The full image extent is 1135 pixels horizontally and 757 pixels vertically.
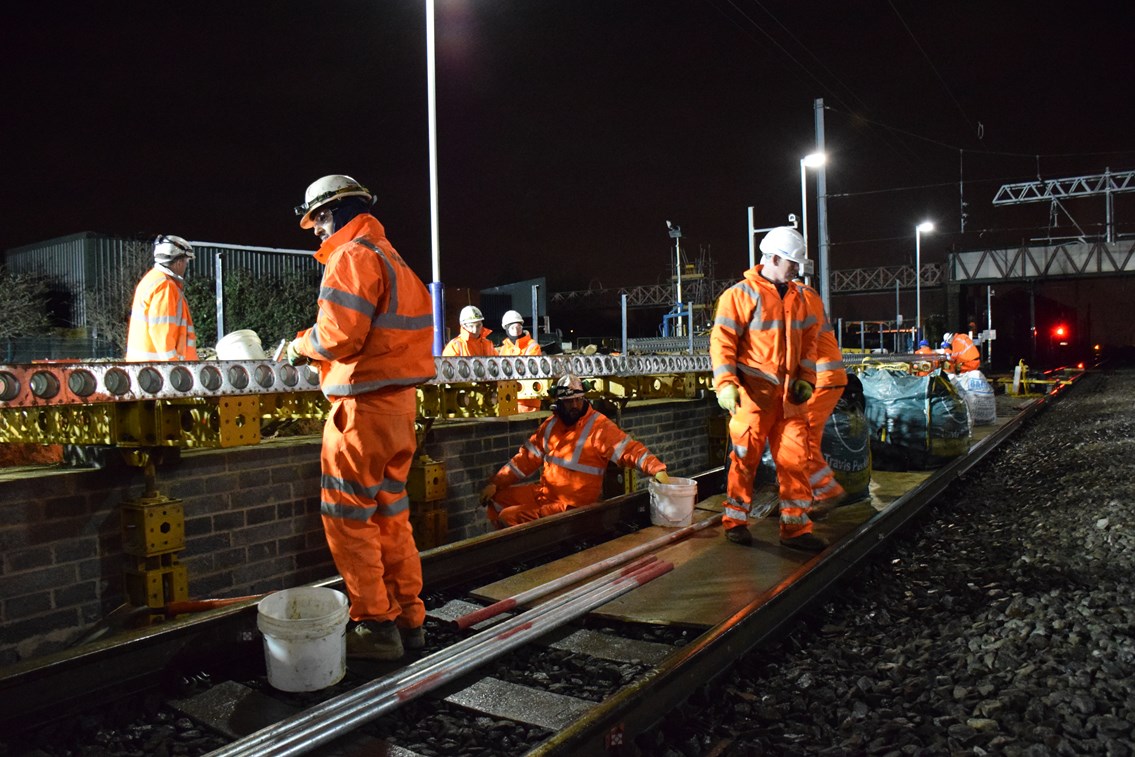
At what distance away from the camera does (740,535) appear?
229 inches

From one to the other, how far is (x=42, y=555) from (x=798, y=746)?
4.02 metres

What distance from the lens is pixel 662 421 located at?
11148 millimetres

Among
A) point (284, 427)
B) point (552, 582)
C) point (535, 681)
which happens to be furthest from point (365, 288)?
point (284, 427)

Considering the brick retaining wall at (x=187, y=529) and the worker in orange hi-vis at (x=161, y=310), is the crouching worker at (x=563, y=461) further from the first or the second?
the worker in orange hi-vis at (x=161, y=310)

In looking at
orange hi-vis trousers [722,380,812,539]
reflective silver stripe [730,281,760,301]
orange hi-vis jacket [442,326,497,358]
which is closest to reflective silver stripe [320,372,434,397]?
orange hi-vis trousers [722,380,812,539]

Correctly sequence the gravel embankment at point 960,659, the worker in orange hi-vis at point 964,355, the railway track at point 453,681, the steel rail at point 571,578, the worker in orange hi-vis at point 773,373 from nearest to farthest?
the railway track at point 453,681 → the gravel embankment at point 960,659 → the steel rail at point 571,578 → the worker in orange hi-vis at point 773,373 → the worker in orange hi-vis at point 964,355

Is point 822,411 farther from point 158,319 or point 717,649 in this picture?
point 158,319

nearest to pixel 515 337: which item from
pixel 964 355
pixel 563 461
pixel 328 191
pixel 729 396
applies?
pixel 563 461

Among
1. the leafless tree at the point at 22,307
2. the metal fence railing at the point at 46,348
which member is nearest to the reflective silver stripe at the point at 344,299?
the metal fence railing at the point at 46,348

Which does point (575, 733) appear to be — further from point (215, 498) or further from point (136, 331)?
point (136, 331)

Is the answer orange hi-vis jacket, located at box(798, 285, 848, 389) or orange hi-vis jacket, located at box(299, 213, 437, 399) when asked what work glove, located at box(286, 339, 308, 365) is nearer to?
orange hi-vis jacket, located at box(299, 213, 437, 399)

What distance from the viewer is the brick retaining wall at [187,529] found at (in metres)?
4.36

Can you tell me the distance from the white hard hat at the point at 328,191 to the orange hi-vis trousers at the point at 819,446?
4201mm

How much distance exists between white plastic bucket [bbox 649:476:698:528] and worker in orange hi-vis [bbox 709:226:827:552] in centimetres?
80
